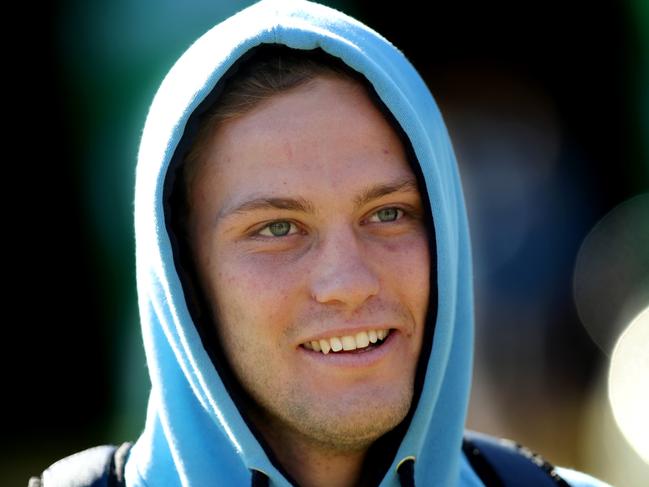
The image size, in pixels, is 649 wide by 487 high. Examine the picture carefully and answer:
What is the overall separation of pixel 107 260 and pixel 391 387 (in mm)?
3967

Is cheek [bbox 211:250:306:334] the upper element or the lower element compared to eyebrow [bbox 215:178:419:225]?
lower

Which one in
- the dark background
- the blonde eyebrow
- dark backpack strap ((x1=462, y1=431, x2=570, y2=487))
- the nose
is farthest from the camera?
the dark background

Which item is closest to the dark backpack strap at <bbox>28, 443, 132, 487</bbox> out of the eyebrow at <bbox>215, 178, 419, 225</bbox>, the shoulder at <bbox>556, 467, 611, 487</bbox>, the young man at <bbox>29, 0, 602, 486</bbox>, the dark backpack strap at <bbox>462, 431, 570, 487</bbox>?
the young man at <bbox>29, 0, 602, 486</bbox>

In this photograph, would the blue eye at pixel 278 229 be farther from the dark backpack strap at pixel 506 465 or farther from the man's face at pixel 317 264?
the dark backpack strap at pixel 506 465

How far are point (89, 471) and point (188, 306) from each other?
0.46 meters

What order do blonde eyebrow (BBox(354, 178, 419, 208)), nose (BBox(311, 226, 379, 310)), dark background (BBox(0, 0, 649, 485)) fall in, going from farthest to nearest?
dark background (BBox(0, 0, 649, 485)), blonde eyebrow (BBox(354, 178, 419, 208)), nose (BBox(311, 226, 379, 310))

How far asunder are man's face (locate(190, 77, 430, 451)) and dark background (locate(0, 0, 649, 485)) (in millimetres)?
3582

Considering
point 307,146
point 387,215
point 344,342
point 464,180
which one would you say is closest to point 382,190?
point 387,215

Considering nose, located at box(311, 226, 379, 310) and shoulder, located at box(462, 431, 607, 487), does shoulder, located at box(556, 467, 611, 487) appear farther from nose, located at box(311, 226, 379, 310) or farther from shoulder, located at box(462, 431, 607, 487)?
nose, located at box(311, 226, 379, 310)

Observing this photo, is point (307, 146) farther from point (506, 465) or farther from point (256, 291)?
point (506, 465)

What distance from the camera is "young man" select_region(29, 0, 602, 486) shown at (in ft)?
7.40

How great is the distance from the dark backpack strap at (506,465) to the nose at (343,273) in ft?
2.36

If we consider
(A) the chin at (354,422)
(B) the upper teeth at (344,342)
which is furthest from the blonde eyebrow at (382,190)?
(A) the chin at (354,422)

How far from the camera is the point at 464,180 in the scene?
6.30 meters
